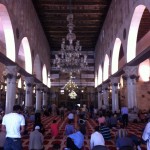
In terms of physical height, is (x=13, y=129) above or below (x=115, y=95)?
below

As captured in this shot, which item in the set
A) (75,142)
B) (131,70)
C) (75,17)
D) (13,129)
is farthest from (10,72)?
(75,17)

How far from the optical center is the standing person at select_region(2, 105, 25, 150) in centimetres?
309

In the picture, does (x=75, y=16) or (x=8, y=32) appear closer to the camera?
(x=8, y=32)

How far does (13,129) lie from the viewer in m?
3.17

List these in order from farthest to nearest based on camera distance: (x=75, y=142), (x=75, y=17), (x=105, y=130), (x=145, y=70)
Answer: (x=145, y=70) → (x=75, y=17) → (x=105, y=130) → (x=75, y=142)

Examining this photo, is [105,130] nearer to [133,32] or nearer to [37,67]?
[133,32]

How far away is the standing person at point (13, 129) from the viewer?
309 centimetres

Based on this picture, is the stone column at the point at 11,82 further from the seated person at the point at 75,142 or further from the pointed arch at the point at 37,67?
the pointed arch at the point at 37,67

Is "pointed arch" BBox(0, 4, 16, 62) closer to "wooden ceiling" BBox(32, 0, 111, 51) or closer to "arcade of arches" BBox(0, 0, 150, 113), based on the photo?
"arcade of arches" BBox(0, 0, 150, 113)

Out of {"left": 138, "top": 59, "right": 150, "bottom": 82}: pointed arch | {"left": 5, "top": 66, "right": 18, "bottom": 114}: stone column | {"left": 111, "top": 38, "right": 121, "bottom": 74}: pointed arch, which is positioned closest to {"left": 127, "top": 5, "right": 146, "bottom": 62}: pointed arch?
{"left": 111, "top": 38, "right": 121, "bottom": 74}: pointed arch

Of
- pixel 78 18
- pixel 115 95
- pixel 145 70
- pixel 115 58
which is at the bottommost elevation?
pixel 115 95

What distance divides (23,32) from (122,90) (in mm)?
11231

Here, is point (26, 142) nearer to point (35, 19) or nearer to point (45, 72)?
point (35, 19)

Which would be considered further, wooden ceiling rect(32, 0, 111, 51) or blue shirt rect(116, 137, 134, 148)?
wooden ceiling rect(32, 0, 111, 51)
